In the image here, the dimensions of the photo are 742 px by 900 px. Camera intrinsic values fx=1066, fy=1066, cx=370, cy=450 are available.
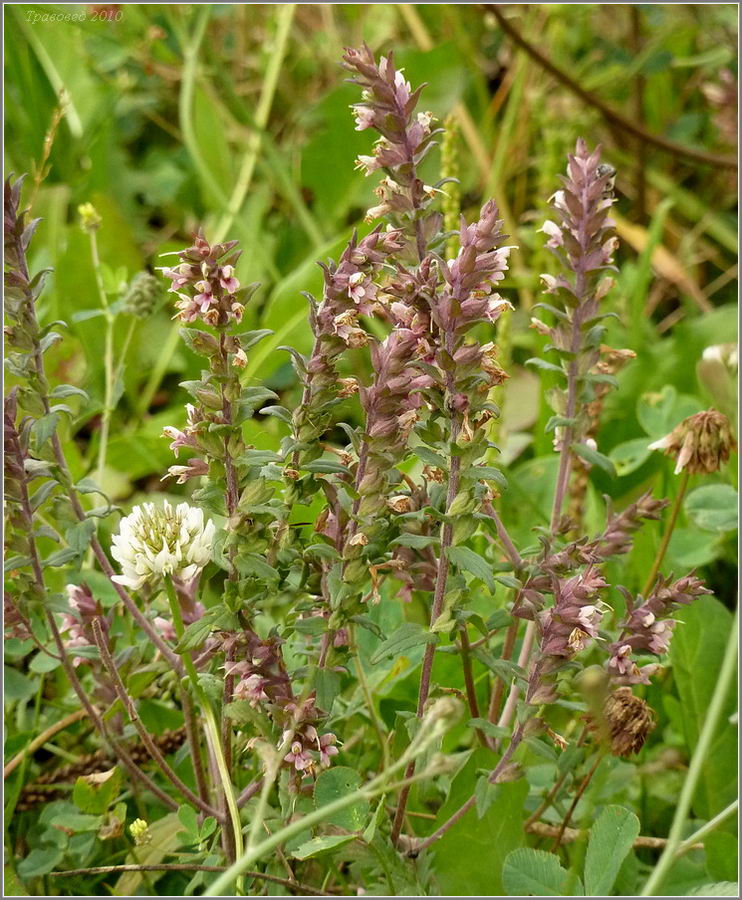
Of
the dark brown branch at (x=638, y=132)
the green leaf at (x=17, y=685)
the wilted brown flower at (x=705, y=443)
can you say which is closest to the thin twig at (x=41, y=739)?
the green leaf at (x=17, y=685)

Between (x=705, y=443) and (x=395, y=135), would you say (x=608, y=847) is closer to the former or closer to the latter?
(x=705, y=443)

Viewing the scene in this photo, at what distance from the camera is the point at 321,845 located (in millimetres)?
719

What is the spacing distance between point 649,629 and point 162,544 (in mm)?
359

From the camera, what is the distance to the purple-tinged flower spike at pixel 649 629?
0.78 m

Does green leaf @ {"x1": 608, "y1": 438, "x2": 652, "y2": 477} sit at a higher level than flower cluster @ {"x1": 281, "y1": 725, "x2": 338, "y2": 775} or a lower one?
lower

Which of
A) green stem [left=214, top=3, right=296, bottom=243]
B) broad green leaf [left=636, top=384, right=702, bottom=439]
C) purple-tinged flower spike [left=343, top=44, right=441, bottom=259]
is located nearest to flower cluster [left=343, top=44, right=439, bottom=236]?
purple-tinged flower spike [left=343, top=44, right=441, bottom=259]

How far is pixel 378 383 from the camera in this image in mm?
700

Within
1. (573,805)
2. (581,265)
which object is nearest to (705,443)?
(581,265)

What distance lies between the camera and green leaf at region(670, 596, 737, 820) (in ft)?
3.29

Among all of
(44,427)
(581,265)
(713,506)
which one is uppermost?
(44,427)

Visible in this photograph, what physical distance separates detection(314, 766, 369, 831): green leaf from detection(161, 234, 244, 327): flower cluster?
329mm

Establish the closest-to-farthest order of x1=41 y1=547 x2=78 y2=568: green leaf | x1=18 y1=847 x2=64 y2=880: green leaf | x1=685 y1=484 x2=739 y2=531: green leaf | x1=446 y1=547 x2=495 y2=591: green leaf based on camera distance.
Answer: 1. x1=446 y1=547 x2=495 y2=591: green leaf
2. x1=41 y1=547 x2=78 y2=568: green leaf
3. x1=18 y1=847 x2=64 y2=880: green leaf
4. x1=685 y1=484 x2=739 y2=531: green leaf

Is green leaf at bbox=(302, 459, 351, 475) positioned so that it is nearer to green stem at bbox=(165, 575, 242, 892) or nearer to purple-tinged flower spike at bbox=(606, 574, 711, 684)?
green stem at bbox=(165, 575, 242, 892)

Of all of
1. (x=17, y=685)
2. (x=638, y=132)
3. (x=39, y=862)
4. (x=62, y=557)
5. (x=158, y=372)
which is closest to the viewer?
(x=62, y=557)
